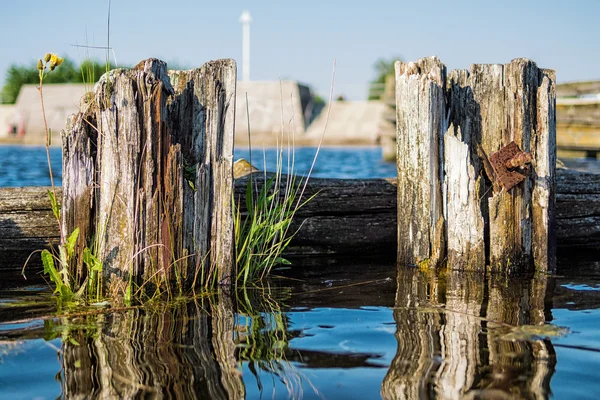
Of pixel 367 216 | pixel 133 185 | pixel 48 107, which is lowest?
pixel 367 216

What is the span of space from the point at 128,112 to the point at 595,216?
3.88 m

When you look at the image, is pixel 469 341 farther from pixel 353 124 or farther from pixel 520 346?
pixel 353 124

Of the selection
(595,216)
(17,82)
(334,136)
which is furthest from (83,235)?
(17,82)

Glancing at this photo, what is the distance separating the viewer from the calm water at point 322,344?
2.37m

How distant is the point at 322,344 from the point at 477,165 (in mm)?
2146

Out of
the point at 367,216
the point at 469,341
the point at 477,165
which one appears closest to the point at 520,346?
the point at 469,341

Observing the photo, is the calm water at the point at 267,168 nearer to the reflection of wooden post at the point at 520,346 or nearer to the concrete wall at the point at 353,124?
the reflection of wooden post at the point at 520,346

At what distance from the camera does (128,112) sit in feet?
12.1

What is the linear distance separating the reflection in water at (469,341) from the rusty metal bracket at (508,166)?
659 mm

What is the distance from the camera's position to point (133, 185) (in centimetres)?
368

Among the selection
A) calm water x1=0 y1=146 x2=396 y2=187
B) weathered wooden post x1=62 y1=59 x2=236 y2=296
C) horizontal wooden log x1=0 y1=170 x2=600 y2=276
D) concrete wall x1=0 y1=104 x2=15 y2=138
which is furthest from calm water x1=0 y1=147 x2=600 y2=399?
concrete wall x1=0 y1=104 x2=15 y2=138

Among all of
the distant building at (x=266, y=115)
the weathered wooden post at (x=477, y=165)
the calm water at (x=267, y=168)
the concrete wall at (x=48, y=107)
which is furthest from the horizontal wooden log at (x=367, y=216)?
the concrete wall at (x=48, y=107)

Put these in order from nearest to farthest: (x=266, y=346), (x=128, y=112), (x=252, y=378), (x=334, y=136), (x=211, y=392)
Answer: (x=211, y=392), (x=252, y=378), (x=266, y=346), (x=128, y=112), (x=334, y=136)

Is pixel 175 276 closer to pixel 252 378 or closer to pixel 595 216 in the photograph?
pixel 252 378
